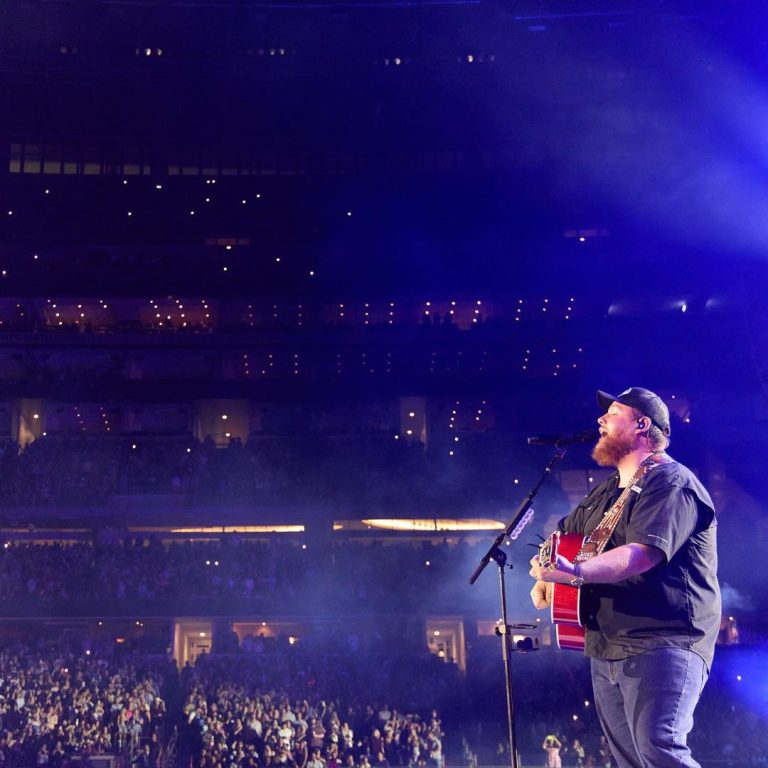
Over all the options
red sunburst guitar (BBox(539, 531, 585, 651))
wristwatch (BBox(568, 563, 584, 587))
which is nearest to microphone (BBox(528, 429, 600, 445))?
red sunburst guitar (BBox(539, 531, 585, 651))

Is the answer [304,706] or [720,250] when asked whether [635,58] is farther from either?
[304,706]

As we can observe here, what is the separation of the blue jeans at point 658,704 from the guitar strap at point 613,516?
44cm

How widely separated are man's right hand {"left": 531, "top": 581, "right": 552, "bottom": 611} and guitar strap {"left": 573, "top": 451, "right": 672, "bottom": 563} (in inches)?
8.3

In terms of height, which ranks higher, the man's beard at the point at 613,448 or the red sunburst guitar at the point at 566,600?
the man's beard at the point at 613,448

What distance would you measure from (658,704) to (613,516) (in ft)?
2.47

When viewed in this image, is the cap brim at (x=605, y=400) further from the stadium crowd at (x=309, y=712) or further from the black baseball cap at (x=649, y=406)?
the stadium crowd at (x=309, y=712)

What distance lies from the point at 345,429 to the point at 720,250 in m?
14.8

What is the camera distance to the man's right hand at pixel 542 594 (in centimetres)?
358

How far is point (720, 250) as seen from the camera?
2870cm

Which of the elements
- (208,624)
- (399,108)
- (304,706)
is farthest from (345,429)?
(304,706)

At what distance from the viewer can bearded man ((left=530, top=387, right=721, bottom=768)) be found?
309 centimetres

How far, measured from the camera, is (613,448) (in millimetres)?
3562

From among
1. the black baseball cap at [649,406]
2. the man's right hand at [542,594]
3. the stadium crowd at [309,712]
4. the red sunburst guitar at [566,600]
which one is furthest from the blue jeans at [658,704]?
the stadium crowd at [309,712]

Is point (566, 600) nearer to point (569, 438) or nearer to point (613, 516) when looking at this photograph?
point (613, 516)
